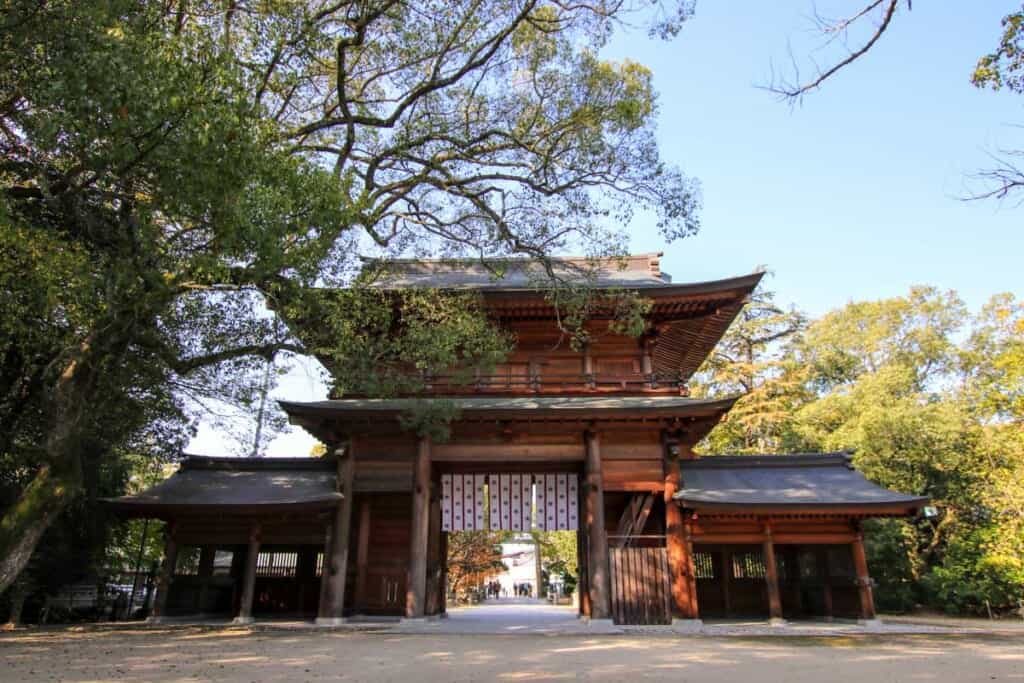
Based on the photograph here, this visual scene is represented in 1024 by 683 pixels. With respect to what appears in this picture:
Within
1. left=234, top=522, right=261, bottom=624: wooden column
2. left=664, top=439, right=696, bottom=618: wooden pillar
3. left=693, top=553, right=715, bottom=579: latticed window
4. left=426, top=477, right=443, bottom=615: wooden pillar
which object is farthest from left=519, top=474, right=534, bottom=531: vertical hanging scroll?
left=234, top=522, right=261, bottom=624: wooden column

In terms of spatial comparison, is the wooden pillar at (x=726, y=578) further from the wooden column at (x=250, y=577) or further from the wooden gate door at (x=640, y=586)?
the wooden column at (x=250, y=577)

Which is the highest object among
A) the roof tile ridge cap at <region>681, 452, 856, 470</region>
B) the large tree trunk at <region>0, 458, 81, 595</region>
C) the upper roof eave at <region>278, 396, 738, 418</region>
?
the upper roof eave at <region>278, 396, 738, 418</region>

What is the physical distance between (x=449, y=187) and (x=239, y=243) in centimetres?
551

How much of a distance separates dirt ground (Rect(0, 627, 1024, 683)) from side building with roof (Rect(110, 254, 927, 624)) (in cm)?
237

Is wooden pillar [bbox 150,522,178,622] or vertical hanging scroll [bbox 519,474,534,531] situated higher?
vertical hanging scroll [bbox 519,474,534,531]

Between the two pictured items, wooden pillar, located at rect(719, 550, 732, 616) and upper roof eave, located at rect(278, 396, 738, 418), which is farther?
wooden pillar, located at rect(719, 550, 732, 616)

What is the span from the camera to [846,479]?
14.5m

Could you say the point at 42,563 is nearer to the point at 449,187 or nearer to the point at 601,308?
the point at 449,187

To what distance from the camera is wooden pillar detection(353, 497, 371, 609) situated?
47.6 ft

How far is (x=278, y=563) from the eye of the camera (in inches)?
626

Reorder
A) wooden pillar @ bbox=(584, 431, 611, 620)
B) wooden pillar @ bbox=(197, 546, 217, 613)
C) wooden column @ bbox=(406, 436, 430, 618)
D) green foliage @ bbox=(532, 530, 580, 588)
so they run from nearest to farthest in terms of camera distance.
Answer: wooden pillar @ bbox=(584, 431, 611, 620)
wooden column @ bbox=(406, 436, 430, 618)
wooden pillar @ bbox=(197, 546, 217, 613)
green foliage @ bbox=(532, 530, 580, 588)

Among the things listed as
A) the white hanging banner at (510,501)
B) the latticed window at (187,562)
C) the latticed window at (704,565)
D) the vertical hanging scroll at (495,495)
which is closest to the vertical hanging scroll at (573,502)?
the white hanging banner at (510,501)

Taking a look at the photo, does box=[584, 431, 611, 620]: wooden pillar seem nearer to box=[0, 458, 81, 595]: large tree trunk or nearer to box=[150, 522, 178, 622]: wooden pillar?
box=[0, 458, 81, 595]: large tree trunk

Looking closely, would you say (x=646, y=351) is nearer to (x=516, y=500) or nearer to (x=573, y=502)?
(x=573, y=502)
